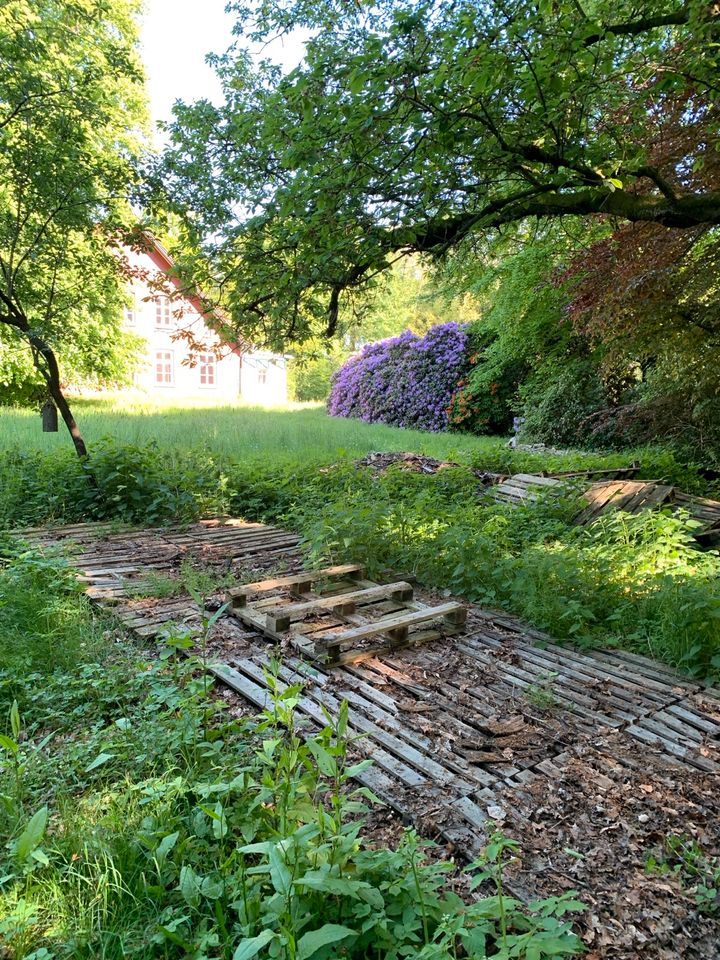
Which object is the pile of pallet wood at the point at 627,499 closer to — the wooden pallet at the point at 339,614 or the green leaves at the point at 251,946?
the wooden pallet at the point at 339,614

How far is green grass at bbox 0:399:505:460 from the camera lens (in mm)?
10633

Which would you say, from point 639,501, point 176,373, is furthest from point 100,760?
point 176,373

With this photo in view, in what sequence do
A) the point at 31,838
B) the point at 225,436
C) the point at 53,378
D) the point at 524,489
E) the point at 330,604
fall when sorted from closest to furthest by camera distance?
the point at 31,838 < the point at 330,604 < the point at 53,378 < the point at 524,489 < the point at 225,436

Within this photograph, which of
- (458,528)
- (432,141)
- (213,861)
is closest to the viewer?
(213,861)

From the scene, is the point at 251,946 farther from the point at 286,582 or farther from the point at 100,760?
the point at 286,582

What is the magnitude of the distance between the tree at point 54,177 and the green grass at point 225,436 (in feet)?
6.79

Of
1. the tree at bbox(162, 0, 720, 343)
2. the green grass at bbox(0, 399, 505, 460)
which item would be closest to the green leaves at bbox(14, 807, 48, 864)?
the tree at bbox(162, 0, 720, 343)

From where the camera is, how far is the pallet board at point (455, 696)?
2.73 meters

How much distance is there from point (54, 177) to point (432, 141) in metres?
4.83

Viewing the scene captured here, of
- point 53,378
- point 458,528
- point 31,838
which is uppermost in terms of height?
point 53,378

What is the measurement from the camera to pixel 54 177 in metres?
6.82

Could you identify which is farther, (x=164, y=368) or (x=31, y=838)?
(x=164, y=368)

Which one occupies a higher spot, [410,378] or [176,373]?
[176,373]

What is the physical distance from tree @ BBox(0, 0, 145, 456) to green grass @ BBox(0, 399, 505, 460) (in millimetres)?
2069
